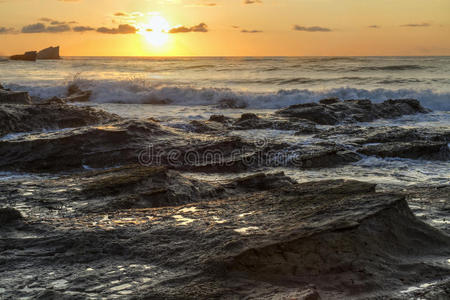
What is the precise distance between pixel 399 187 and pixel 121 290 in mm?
4264

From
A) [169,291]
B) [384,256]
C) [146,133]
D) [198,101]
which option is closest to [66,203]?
[169,291]

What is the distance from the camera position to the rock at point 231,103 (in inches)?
748

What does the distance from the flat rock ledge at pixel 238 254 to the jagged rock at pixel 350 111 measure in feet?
30.2

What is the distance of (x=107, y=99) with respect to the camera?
21312 mm

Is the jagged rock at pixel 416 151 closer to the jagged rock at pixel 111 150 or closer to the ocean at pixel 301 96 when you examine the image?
the ocean at pixel 301 96

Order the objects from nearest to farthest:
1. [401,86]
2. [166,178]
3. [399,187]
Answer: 1. [166,178]
2. [399,187]
3. [401,86]

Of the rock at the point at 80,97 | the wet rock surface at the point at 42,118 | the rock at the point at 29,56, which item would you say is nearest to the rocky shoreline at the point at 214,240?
the wet rock surface at the point at 42,118

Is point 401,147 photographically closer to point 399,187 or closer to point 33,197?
point 399,187

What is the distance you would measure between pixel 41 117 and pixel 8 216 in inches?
257

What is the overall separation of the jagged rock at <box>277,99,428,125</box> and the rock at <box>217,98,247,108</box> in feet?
19.2

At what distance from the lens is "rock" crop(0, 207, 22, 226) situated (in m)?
3.29

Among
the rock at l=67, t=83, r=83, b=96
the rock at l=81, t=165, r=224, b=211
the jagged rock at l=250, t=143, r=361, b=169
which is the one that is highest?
the rock at l=67, t=83, r=83, b=96

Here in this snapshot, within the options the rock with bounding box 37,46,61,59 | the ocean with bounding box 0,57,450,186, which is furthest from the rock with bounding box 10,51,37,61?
the ocean with bounding box 0,57,450,186

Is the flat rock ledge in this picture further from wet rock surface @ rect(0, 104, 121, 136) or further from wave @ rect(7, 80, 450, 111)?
wave @ rect(7, 80, 450, 111)
